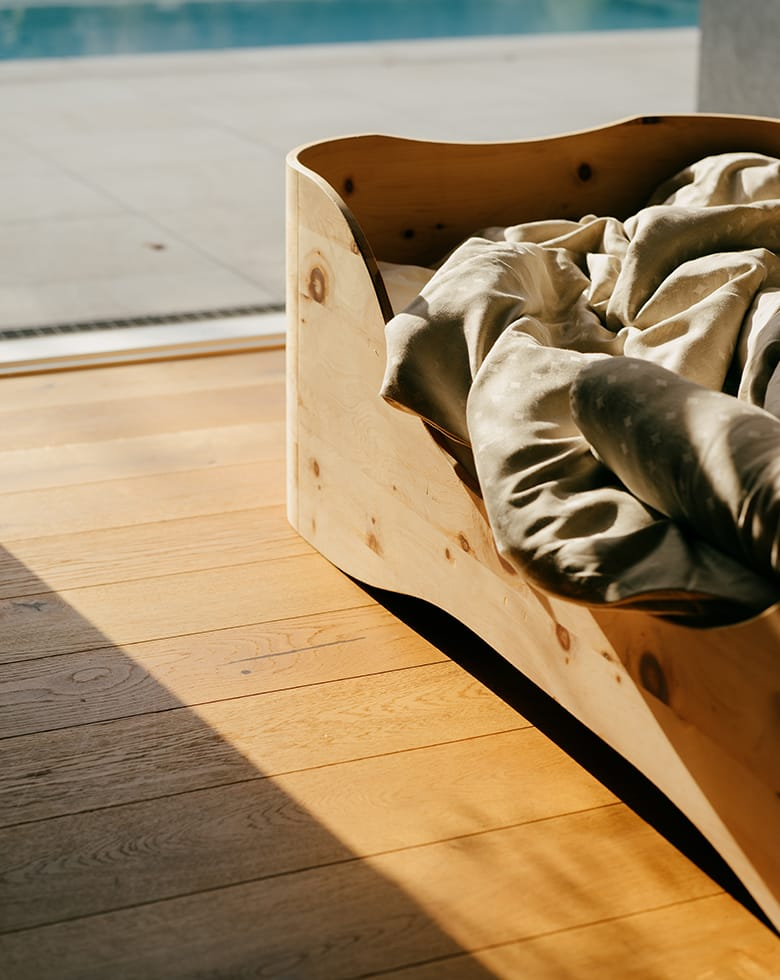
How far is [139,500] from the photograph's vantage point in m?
2.01

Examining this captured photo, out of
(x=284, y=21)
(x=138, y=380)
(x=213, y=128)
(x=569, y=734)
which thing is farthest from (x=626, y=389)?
(x=284, y=21)

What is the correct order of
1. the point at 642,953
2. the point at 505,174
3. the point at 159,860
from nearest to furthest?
the point at 642,953 → the point at 159,860 → the point at 505,174

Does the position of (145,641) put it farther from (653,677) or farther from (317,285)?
(653,677)

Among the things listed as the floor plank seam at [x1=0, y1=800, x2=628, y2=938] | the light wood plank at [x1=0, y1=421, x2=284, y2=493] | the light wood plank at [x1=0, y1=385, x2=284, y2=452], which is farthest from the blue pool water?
the floor plank seam at [x1=0, y1=800, x2=628, y2=938]

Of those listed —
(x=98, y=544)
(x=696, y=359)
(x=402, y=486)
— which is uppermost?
(x=696, y=359)

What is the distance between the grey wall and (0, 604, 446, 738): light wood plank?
2.02m

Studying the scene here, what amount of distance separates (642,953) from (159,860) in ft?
1.49

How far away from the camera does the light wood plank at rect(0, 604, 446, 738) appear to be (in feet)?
4.87

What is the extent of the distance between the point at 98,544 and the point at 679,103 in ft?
13.3

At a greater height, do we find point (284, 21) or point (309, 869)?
point (284, 21)

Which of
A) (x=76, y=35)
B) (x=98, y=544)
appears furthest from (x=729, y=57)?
(x=76, y=35)

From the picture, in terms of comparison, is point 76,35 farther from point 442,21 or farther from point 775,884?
point 775,884

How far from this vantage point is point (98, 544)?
1866 millimetres

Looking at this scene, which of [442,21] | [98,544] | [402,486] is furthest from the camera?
[442,21]
